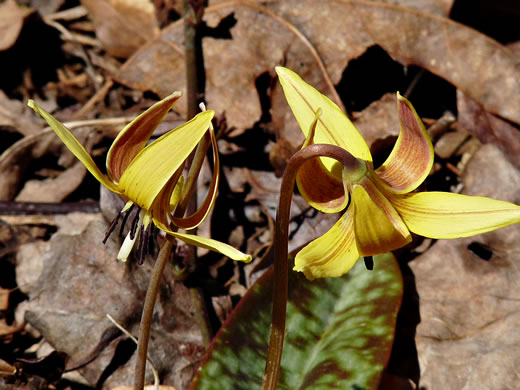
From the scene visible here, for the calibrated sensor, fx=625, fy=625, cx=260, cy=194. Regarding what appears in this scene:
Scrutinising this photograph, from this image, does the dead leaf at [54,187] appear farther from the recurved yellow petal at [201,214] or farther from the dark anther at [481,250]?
the dark anther at [481,250]

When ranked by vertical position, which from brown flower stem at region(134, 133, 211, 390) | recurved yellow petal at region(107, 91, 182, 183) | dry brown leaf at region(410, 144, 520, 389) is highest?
recurved yellow petal at region(107, 91, 182, 183)

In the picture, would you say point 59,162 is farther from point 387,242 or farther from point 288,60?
point 387,242

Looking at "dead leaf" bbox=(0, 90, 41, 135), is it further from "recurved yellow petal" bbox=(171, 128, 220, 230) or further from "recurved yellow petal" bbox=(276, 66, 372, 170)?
"recurved yellow petal" bbox=(276, 66, 372, 170)

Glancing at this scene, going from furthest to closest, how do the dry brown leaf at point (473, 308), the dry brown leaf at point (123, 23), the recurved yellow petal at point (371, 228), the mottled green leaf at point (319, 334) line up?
the dry brown leaf at point (123, 23) → the dry brown leaf at point (473, 308) → the mottled green leaf at point (319, 334) → the recurved yellow petal at point (371, 228)

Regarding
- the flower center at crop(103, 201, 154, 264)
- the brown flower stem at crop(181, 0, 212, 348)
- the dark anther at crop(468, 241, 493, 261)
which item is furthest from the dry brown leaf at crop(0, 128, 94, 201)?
the dark anther at crop(468, 241, 493, 261)

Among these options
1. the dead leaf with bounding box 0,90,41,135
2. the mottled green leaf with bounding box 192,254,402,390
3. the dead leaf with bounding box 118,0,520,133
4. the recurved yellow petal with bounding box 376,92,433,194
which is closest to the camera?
the recurved yellow petal with bounding box 376,92,433,194

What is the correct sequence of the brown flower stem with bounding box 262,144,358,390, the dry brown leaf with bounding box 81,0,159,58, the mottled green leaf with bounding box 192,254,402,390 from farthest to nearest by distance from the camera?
1. the dry brown leaf with bounding box 81,0,159,58
2. the mottled green leaf with bounding box 192,254,402,390
3. the brown flower stem with bounding box 262,144,358,390

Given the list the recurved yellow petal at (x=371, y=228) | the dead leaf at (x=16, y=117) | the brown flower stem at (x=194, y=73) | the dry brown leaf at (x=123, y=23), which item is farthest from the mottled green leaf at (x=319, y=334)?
the dry brown leaf at (x=123, y=23)
